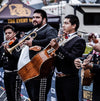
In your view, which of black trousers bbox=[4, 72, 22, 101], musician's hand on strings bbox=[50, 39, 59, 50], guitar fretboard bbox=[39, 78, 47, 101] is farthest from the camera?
black trousers bbox=[4, 72, 22, 101]

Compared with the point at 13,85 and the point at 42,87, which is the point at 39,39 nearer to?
the point at 42,87

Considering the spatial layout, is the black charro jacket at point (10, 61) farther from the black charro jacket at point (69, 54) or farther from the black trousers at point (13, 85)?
the black charro jacket at point (69, 54)

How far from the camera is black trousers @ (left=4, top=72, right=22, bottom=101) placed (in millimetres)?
3861

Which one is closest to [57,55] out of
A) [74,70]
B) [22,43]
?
[74,70]

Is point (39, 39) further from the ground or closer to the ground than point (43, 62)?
further from the ground

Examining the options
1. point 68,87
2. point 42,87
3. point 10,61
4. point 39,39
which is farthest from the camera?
point 10,61

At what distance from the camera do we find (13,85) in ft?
12.8

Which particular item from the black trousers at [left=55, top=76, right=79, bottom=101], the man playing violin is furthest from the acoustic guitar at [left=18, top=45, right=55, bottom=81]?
the man playing violin

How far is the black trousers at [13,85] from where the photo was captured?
386cm

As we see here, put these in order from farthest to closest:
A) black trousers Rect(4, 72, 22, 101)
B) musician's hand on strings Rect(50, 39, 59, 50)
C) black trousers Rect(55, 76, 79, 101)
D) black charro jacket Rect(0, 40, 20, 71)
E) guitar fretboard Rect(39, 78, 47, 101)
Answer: black trousers Rect(4, 72, 22, 101) → black charro jacket Rect(0, 40, 20, 71) → guitar fretboard Rect(39, 78, 47, 101) → black trousers Rect(55, 76, 79, 101) → musician's hand on strings Rect(50, 39, 59, 50)

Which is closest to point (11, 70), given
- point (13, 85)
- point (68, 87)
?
point (13, 85)

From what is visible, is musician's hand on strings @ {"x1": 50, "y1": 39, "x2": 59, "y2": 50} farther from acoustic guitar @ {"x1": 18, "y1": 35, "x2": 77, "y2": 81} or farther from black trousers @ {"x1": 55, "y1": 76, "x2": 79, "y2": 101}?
black trousers @ {"x1": 55, "y1": 76, "x2": 79, "y2": 101}

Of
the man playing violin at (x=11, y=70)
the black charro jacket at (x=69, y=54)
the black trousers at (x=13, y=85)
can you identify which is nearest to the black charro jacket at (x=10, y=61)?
the man playing violin at (x=11, y=70)

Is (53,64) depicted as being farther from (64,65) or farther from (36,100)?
(36,100)
